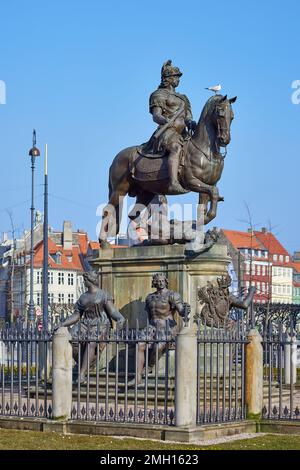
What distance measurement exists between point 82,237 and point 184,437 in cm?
10334

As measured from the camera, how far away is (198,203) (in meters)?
19.8

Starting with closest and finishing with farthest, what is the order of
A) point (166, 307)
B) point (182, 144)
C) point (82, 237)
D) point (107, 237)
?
1. point (166, 307)
2. point (182, 144)
3. point (107, 237)
4. point (82, 237)

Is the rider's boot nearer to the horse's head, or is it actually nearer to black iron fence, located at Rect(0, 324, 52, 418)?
the horse's head

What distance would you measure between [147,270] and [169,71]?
13.0 feet

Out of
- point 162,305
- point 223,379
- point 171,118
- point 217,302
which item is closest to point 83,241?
point 171,118

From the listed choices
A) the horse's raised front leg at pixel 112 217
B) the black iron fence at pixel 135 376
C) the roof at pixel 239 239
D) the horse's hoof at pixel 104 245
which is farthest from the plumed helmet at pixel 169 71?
the roof at pixel 239 239

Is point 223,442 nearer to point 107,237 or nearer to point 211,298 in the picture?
point 211,298

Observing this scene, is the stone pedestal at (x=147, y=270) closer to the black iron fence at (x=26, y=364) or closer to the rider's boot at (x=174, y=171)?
the rider's boot at (x=174, y=171)

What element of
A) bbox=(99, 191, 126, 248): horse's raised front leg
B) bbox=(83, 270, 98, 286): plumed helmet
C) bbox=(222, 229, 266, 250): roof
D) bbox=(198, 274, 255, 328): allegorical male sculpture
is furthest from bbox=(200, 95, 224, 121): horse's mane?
bbox=(222, 229, 266, 250): roof

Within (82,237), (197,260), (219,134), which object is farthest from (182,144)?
(82,237)

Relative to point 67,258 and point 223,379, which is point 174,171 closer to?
point 223,379

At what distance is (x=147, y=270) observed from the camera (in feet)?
64.0
